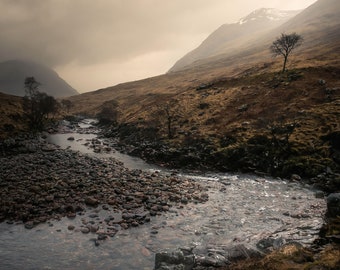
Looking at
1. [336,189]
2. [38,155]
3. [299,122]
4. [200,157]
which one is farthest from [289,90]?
[38,155]

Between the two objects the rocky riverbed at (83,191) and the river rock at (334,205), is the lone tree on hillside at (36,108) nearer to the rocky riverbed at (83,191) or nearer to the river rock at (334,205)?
the rocky riverbed at (83,191)

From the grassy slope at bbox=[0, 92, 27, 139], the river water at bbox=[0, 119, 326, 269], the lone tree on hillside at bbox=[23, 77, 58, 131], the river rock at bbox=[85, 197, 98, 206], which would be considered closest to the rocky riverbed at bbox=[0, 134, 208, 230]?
the river rock at bbox=[85, 197, 98, 206]

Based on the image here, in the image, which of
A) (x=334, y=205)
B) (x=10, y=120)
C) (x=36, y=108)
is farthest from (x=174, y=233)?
(x=36, y=108)

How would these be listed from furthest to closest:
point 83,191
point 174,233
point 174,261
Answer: point 83,191
point 174,233
point 174,261

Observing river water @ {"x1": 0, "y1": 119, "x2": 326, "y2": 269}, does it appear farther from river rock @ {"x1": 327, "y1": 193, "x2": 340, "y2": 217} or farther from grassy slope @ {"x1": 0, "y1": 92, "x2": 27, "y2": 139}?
grassy slope @ {"x1": 0, "y1": 92, "x2": 27, "y2": 139}

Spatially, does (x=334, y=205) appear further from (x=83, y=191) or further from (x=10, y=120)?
(x=10, y=120)

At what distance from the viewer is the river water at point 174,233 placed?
19.0 m

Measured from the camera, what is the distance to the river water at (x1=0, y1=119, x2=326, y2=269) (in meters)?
19.0

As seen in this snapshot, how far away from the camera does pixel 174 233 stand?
23.0 metres

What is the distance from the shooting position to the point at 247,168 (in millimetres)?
42719

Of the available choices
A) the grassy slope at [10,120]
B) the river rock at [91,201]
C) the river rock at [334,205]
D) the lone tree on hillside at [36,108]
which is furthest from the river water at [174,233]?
the lone tree on hillside at [36,108]

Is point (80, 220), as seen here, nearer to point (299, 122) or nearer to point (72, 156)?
point (72, 156)

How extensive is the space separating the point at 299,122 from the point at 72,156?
38609mm

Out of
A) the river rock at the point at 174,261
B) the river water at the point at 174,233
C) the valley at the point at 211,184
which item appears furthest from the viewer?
the valley at the point at 211,184
